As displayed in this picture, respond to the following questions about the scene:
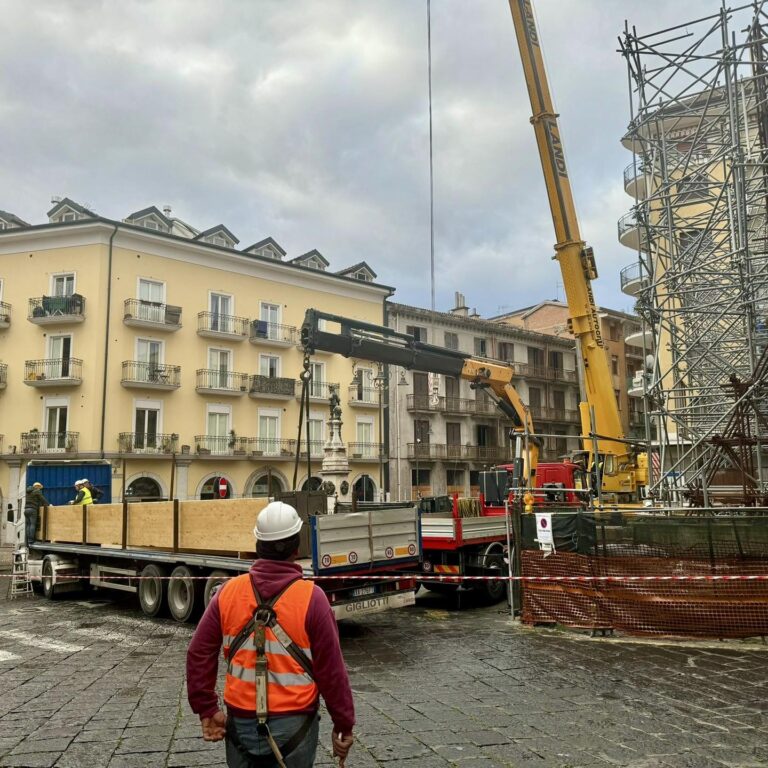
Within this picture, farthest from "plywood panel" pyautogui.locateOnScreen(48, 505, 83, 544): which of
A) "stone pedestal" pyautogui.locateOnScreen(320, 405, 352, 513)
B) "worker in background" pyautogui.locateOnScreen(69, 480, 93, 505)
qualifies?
"stone pedestal" pyautogui.locateOnScreen(320, 405, 352, 513)

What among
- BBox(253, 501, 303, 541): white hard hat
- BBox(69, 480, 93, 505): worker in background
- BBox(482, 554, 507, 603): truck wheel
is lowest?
BBox(482, 554, 507, 603): truck wheel

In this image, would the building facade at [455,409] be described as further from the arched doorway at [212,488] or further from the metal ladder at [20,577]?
the metal ladder at [20,577]

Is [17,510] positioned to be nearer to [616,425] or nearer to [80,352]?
[616,425]

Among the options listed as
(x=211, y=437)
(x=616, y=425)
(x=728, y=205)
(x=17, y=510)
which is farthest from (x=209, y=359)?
(x=728, y=205)

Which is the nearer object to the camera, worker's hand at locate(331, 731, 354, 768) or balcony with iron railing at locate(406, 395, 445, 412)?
worker's hand at locate(331, 731, 354, 768)

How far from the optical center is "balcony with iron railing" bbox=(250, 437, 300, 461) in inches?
1357

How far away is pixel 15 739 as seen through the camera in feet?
17.4

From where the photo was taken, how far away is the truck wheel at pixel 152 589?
10.7m

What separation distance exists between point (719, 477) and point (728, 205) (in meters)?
12.7

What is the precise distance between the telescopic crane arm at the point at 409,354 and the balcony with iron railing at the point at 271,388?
19.5 meters

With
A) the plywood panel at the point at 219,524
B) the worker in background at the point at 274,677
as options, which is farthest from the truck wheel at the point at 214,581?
the worker in background at the point at 274,677

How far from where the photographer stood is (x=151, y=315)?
3209cm

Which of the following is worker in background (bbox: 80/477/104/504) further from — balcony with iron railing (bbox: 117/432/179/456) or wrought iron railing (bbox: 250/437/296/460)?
wrought iron railing (bbox: 250/437/296/460)

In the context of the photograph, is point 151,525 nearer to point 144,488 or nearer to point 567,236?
point 567,236
